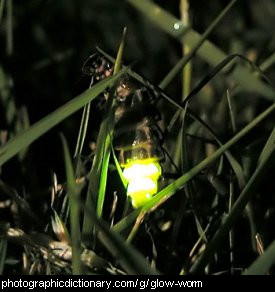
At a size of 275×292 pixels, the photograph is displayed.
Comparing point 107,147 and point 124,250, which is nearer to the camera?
point 124,250

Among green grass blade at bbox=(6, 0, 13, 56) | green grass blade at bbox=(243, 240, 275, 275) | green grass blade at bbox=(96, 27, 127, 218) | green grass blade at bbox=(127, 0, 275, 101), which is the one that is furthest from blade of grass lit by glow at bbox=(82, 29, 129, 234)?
green grass blade at bbox=(6, 0, 13, 56)

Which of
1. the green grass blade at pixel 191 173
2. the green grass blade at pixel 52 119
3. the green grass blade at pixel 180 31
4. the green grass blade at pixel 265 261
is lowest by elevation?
the green grass blade at pixel 265 261

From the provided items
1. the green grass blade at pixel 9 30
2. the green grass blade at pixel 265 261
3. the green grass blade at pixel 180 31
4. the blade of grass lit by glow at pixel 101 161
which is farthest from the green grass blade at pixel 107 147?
the green grass blade at pixel 9 30

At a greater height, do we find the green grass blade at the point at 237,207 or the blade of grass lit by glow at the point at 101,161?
the blade of grass lit by glow at the point at 101,161

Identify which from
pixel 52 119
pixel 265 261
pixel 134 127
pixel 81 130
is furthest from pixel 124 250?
pixel 134 127

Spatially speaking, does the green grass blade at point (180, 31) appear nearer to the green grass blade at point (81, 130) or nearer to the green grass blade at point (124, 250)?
the green grass blade at point (81, 130)

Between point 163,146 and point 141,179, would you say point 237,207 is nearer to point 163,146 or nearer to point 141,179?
point 141,179
